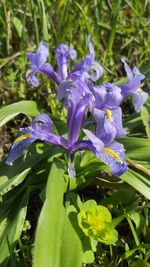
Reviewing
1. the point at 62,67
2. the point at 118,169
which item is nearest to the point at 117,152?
the point at 118,169

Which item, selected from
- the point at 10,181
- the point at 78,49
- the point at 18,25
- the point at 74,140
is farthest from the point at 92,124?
the point at 18,25

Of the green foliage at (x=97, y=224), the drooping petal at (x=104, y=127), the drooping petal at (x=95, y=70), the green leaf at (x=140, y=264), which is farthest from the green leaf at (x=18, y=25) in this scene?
the green leaf at (x=140, y=264)

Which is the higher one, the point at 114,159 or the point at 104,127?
the point at 104,127

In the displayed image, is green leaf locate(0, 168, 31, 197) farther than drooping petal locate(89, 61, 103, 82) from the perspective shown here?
No

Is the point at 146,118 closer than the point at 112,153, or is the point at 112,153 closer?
the point at 112,153

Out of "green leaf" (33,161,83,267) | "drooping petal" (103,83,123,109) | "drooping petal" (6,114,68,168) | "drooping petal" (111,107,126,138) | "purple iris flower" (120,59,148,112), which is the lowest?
"green leaf" (33,161,83,267)

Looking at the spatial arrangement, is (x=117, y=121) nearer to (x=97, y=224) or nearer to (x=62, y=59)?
(x=97, y=224)

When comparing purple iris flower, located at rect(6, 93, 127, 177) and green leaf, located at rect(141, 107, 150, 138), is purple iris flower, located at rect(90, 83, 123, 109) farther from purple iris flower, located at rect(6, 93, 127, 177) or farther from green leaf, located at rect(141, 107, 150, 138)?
green leaf, located at rect(141, 107, 150, 138)

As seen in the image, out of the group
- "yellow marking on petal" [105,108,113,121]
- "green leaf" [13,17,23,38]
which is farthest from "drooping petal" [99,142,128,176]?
"green leaf" [13,17,23,38]
